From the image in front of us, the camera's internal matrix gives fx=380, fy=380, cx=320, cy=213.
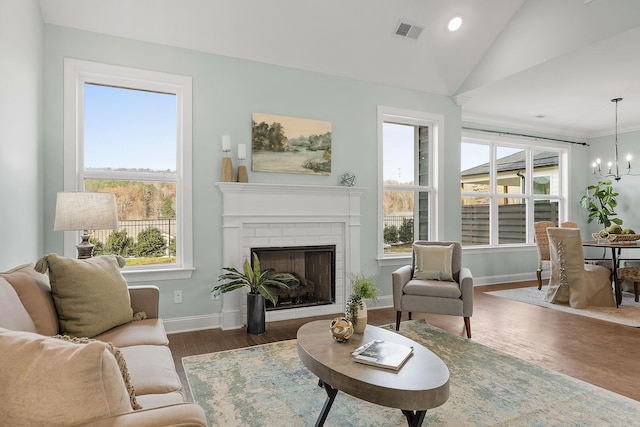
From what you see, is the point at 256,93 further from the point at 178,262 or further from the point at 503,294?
the point at 503,294

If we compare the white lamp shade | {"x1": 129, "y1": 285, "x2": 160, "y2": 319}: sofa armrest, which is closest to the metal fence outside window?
the white lamp shade

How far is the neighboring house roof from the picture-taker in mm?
6172

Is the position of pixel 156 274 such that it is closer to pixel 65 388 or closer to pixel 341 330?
pixel 341 330

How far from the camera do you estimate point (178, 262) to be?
375cm

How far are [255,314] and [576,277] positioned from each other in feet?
12.5

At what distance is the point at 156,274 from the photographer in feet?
11.6

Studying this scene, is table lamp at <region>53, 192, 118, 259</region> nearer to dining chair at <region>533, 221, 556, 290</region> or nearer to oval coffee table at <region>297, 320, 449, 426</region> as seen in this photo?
oval coffee table at <region>297, 320, 449, 426</region>

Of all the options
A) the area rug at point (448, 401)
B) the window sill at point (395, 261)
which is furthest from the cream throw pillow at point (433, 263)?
the area rug at point (448, 401)

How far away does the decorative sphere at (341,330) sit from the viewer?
2152 mm

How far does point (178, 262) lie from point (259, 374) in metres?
1.59

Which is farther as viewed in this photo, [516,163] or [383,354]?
[516,163]

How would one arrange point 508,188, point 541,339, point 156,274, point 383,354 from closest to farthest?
point 383,354
point 541,339
point 156,274
point 508,188

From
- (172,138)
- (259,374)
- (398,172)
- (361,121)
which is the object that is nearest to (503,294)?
(398,172)

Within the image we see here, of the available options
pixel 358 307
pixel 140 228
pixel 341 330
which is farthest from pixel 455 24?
pixel 140 228
